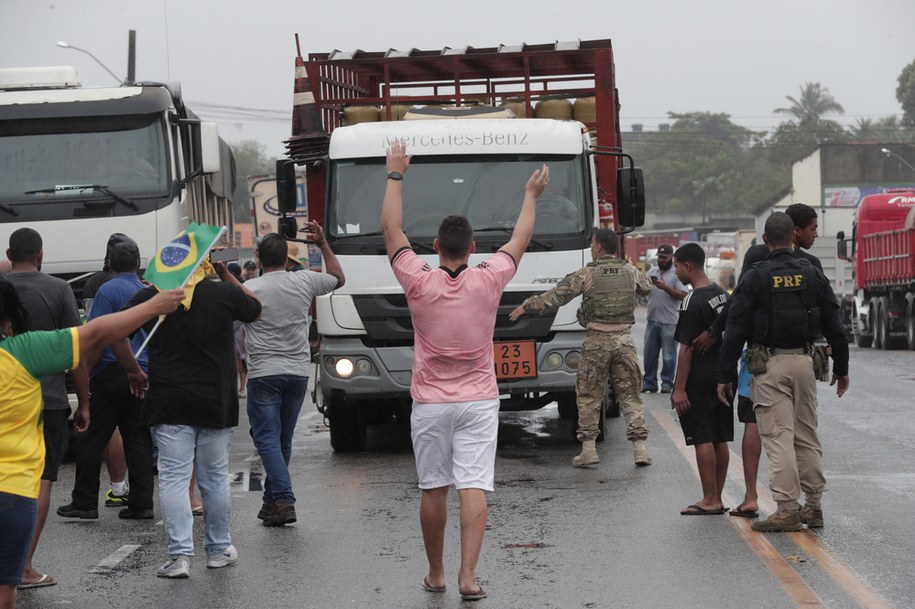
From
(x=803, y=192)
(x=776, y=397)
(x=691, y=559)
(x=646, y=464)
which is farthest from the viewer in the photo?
(x=803, y=192)

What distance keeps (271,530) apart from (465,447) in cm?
249

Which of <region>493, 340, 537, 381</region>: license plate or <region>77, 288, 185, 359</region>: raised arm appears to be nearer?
<region>77, 288, 185, 359</region>: raised arm

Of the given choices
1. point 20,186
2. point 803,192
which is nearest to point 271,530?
point 20,186

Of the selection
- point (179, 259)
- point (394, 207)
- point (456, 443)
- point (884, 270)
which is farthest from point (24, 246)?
point (884, 270)

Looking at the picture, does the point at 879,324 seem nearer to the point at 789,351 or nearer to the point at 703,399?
the point at 703,399

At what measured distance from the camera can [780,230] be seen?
8062mm

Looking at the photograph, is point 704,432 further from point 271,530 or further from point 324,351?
point 324,351

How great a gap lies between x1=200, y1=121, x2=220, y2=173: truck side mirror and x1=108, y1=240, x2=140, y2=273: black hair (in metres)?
3.91

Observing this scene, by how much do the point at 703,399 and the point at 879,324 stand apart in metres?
23.2

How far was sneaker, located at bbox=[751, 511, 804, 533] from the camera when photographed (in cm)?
802

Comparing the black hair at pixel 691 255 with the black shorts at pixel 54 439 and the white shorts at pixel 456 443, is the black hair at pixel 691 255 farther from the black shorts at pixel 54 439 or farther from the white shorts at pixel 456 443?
the black shorts at pixel 54 439

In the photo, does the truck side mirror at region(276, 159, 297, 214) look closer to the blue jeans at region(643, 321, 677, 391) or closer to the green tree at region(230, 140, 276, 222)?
the blue jeans at region(643, 321, 677, 391)

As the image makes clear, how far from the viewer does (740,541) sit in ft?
25.8

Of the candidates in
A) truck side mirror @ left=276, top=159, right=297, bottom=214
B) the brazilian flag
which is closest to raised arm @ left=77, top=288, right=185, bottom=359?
the brazilian flag
